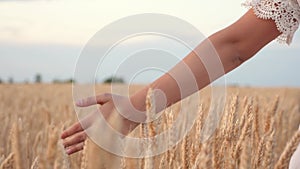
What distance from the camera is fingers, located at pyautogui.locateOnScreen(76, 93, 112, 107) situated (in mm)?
1221

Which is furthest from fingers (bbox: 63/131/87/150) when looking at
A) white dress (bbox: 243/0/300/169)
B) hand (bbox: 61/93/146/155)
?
white dress (bbox: 243/0/300/169)

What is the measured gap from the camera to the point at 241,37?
4.60 feet

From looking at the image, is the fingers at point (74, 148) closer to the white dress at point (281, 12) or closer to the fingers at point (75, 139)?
the fingers at point (75, 139)

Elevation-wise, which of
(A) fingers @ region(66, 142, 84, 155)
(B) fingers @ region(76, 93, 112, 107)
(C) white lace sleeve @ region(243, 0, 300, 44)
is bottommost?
(A) fingers @ region(66, 142, 84, 155)

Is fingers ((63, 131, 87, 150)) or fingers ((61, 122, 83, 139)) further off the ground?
fingers ((61, 122, 83, 139))

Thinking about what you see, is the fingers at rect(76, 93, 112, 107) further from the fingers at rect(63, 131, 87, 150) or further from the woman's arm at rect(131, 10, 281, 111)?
the woman's arm at rect(131, 10, 281, 111)

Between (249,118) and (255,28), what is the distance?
0.86 feet

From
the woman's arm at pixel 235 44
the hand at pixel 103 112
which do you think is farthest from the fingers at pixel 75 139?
the woman's arm at pixel 235 44

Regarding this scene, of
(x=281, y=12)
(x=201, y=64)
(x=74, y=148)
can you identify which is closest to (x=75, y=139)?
(x=74, y=148)

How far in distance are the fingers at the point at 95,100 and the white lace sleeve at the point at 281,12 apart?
463 millimetres

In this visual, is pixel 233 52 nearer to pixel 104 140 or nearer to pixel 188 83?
pixel 188 83

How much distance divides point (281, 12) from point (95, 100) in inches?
21.1

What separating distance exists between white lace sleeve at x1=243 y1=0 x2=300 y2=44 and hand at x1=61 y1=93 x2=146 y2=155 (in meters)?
0.43

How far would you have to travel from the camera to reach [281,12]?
1.41m
